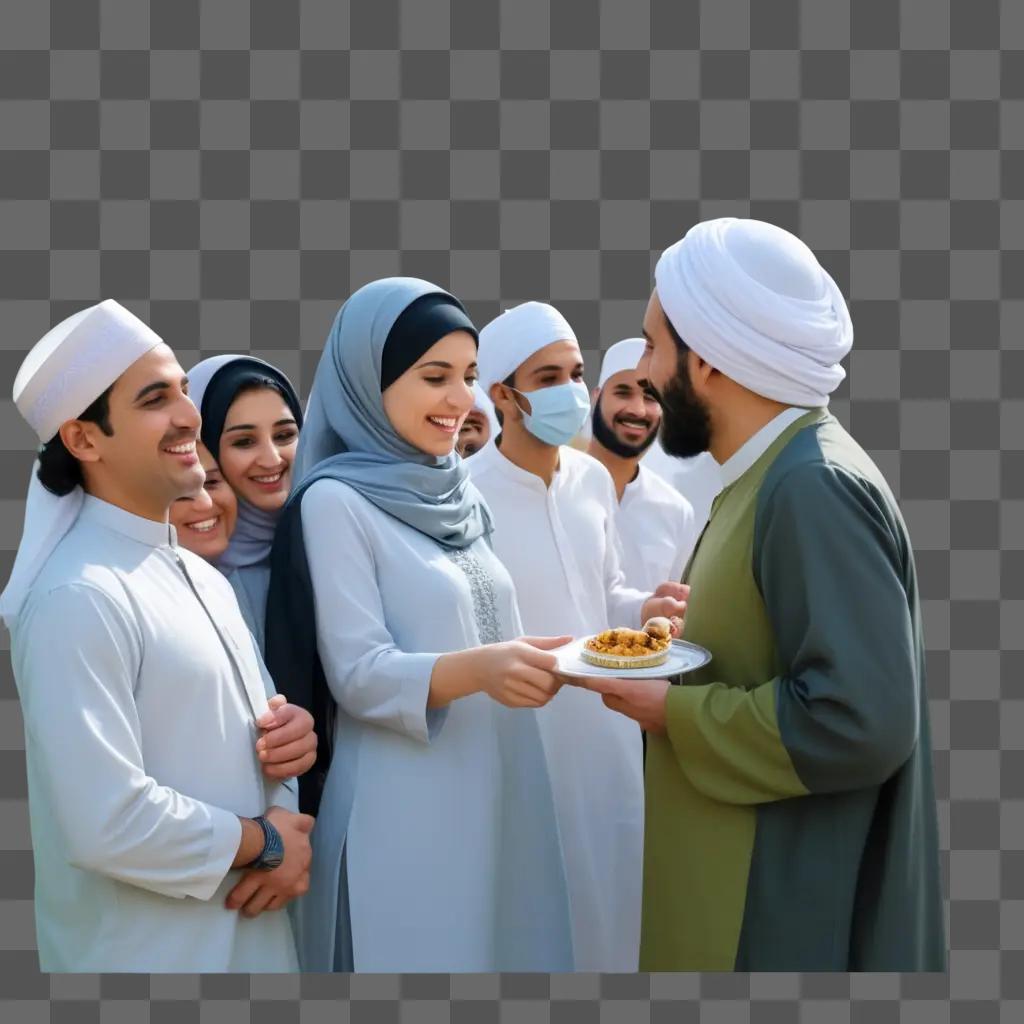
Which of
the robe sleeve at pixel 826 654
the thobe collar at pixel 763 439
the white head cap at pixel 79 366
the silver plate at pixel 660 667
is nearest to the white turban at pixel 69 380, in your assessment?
the white head cap at pixel 79 366

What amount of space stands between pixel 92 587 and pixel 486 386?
8.93 feet

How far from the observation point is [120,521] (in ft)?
11.6

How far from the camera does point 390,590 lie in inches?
160

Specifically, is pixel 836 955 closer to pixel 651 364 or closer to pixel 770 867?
pixel 770 867

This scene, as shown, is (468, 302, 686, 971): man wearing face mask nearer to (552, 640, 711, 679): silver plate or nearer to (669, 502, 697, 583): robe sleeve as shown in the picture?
(669, 502, 697, 583): robe sleeve

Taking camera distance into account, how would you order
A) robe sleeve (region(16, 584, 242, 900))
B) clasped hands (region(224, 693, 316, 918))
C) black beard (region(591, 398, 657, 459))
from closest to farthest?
robe sleeve (region(16, 584, 242, 900)), clasped hands (region(224, 693, 316, 918)), black beard (region(591, 398, 657, 459))

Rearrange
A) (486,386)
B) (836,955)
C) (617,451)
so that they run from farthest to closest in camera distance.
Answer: (617,451) → (486,386) → (836,955)

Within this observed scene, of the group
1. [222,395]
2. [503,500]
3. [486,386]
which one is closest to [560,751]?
[503,500]

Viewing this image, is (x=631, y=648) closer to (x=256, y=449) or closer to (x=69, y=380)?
(x=256, y=449)

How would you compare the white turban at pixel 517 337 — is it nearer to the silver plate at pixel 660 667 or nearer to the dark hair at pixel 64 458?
the silver plate at pixel 660 667

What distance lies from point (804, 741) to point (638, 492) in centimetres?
325

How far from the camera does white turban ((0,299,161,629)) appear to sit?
350 cm

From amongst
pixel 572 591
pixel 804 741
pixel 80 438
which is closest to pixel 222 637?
pixel 80 438

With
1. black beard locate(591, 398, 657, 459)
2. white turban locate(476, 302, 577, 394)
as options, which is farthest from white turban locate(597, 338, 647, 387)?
white turban locate(476, 302, 577, 394)
